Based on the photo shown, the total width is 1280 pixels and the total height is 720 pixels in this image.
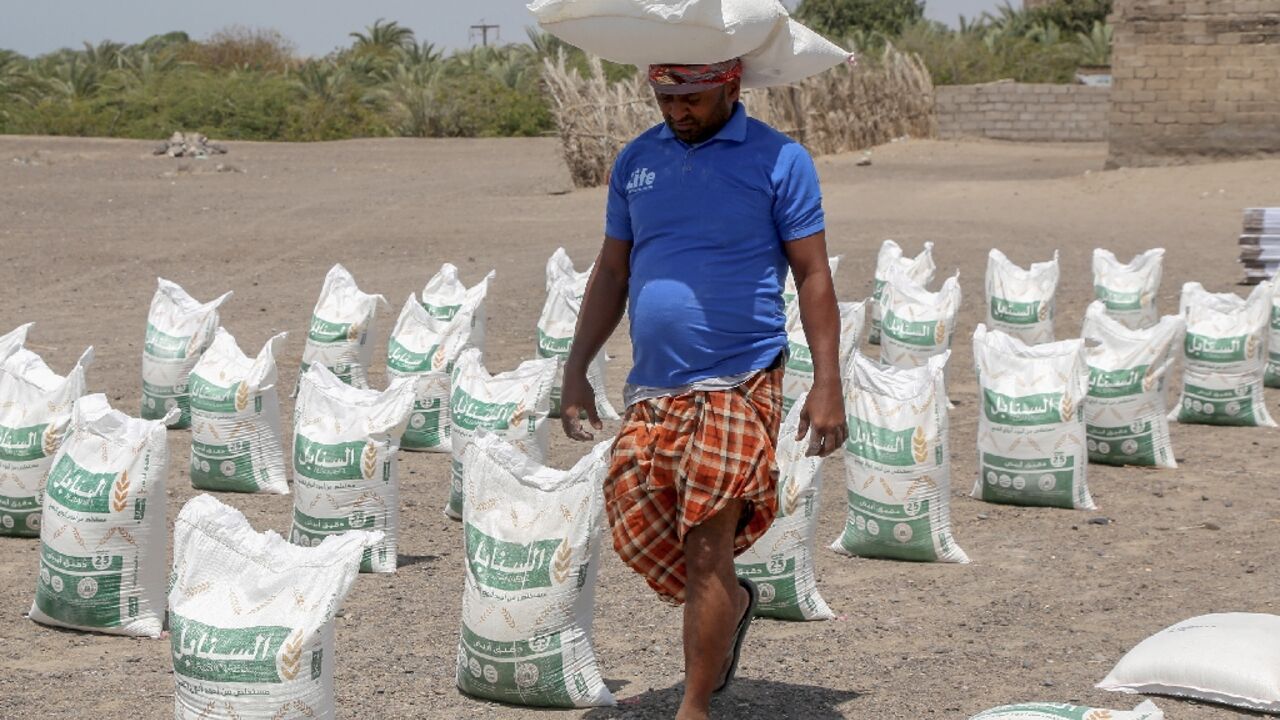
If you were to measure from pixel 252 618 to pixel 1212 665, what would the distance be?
2164mm

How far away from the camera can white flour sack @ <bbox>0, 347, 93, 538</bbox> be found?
544 cm

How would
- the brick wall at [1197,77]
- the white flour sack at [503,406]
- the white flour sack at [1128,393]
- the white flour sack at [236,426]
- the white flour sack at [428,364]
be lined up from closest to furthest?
the white flour sack at [503,406] < the white flour sack at [236,426] < the white flour sack at [1128,393] < the white flour sack at [428,364] < the brick wall at [1197,77]

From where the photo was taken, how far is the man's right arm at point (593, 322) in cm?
391

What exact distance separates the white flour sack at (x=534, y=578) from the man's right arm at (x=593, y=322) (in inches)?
4.4

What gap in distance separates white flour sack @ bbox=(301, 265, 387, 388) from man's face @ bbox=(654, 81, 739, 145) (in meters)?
4.16

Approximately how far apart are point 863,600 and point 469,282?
24.9 feet

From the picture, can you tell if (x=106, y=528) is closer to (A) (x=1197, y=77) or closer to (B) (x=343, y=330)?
(B) (x=343, y=330)

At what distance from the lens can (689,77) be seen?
3613 millimetres

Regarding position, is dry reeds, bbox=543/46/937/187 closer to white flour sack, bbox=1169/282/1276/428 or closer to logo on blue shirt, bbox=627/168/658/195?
white flour sack, bbox=1169/282/1276/428

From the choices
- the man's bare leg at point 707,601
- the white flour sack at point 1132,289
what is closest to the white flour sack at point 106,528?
the man's bare leg at point 707,601

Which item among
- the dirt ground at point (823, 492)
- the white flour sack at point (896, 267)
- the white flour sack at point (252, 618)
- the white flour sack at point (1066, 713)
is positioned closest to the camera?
the white flour sack at point (1066, 713)

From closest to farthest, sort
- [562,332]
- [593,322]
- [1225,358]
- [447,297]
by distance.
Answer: [593,322] → [1225,358] → [562,332] → [447,297]

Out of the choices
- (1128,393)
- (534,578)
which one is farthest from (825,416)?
(1128,393)

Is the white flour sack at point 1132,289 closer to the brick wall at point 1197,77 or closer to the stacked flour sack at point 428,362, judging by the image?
the stacked flour sack at point 428,362
